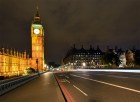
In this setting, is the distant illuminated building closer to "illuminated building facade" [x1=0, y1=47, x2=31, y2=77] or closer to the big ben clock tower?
the big ben clock tower

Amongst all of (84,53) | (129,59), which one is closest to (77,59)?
(84,53)

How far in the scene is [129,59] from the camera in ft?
347

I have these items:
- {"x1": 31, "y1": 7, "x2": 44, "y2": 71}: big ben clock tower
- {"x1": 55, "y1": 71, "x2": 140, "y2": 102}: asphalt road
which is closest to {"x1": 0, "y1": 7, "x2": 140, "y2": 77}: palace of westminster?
{"x1": 31, "y1": 7, "x2": 44, "y2": 71}: big ben clock tower

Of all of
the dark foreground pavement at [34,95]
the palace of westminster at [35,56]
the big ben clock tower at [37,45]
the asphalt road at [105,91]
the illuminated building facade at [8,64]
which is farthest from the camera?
the big ben clock tower at [37,45]

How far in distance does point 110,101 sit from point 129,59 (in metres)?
105

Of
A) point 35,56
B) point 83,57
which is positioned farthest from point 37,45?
point 83,57

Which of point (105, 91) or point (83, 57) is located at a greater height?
point (83, 57)

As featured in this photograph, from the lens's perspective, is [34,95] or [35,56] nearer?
[34,95]

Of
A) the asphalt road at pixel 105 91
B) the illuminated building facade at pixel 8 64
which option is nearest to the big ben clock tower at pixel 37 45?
the illuminated building facade at pixel 8 64

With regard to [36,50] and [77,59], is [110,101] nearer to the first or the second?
[36,50]

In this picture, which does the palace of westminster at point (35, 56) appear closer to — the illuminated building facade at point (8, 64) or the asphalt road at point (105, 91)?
the illuminated building facade at point (8, 64)

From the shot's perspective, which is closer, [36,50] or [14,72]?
[14,72]

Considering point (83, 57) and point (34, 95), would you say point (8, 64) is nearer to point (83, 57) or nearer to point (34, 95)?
point (34, 95)

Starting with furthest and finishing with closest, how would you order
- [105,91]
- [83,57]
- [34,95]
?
[83,57] < [105,91] < [34,95]
